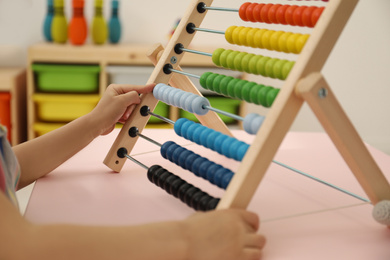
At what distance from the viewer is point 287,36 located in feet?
3.04

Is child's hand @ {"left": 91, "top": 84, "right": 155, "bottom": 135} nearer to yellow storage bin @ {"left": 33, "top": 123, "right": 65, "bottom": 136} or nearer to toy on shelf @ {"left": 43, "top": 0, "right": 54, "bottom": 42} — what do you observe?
yellow storage bin @ {"left": 33, "top": 123, "right": 65, "bottom": 136}

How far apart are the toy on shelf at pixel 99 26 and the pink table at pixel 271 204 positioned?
1.86m

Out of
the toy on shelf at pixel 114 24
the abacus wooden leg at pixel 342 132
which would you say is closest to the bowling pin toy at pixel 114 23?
the toy on shelf at pixel 114 24

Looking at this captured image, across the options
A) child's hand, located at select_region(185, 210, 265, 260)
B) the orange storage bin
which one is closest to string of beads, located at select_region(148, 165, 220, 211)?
child's hand, located at select_region(185, 210, 265, 260)

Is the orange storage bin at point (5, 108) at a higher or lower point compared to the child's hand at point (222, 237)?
lower

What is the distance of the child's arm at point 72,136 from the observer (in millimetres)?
1054

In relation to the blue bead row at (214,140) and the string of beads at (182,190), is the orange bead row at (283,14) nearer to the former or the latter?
the blue bead row at (214,140)

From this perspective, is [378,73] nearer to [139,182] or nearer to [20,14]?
[20,14]

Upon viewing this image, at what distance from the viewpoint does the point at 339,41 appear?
131 inches

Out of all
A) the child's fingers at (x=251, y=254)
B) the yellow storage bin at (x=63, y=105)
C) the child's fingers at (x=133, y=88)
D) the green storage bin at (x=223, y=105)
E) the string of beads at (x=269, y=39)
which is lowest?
the yellow storage bin at (x=63, y=105)

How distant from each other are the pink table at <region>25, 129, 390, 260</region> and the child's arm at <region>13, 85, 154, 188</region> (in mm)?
30

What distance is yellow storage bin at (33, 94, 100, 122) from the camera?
2854 millimetres

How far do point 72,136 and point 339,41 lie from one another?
101 inches

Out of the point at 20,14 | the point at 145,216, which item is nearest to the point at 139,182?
the point at 145,216
